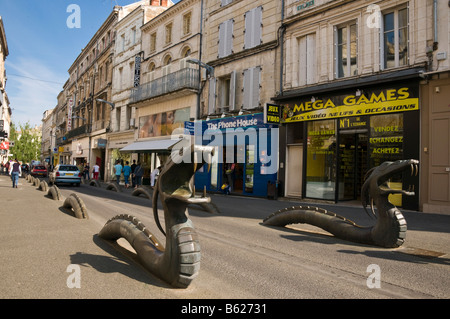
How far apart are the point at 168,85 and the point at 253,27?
26.0 feet

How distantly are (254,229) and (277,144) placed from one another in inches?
350

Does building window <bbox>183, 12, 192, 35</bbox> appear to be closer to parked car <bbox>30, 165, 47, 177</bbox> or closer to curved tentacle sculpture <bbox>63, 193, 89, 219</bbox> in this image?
curved tentacle sculpture <bbox>63, 193, 89, 219</bbox>

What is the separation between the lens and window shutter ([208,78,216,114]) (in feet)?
63.2

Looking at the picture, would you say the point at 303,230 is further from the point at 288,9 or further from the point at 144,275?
the point at 288,9

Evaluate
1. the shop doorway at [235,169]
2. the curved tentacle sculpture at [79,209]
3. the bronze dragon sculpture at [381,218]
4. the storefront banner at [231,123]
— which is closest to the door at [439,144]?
the bronze dragon sculpture at [381,218]

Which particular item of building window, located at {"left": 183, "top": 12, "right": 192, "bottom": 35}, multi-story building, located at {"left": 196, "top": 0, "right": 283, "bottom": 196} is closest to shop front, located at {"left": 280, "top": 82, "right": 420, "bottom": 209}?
multi-story building, located at {"left": 196, "top": 0, "right": 283, "bottom": 196}

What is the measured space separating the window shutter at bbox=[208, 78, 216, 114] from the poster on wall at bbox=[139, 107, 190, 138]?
8.16 feet

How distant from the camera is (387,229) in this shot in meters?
5.29

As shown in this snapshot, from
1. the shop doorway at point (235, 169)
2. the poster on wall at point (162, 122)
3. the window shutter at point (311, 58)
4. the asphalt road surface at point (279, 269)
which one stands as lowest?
the asphalt road surface at point (279, 269)

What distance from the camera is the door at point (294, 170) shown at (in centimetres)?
1466

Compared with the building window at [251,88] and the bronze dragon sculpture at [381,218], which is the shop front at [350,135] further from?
the bronze dragon sculpture at [381,218]

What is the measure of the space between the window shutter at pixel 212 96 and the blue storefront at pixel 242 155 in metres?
0.83

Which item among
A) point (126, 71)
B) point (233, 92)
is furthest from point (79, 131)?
point (233, 92)

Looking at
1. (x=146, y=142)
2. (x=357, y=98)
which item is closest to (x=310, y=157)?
(x=357, y=98)
